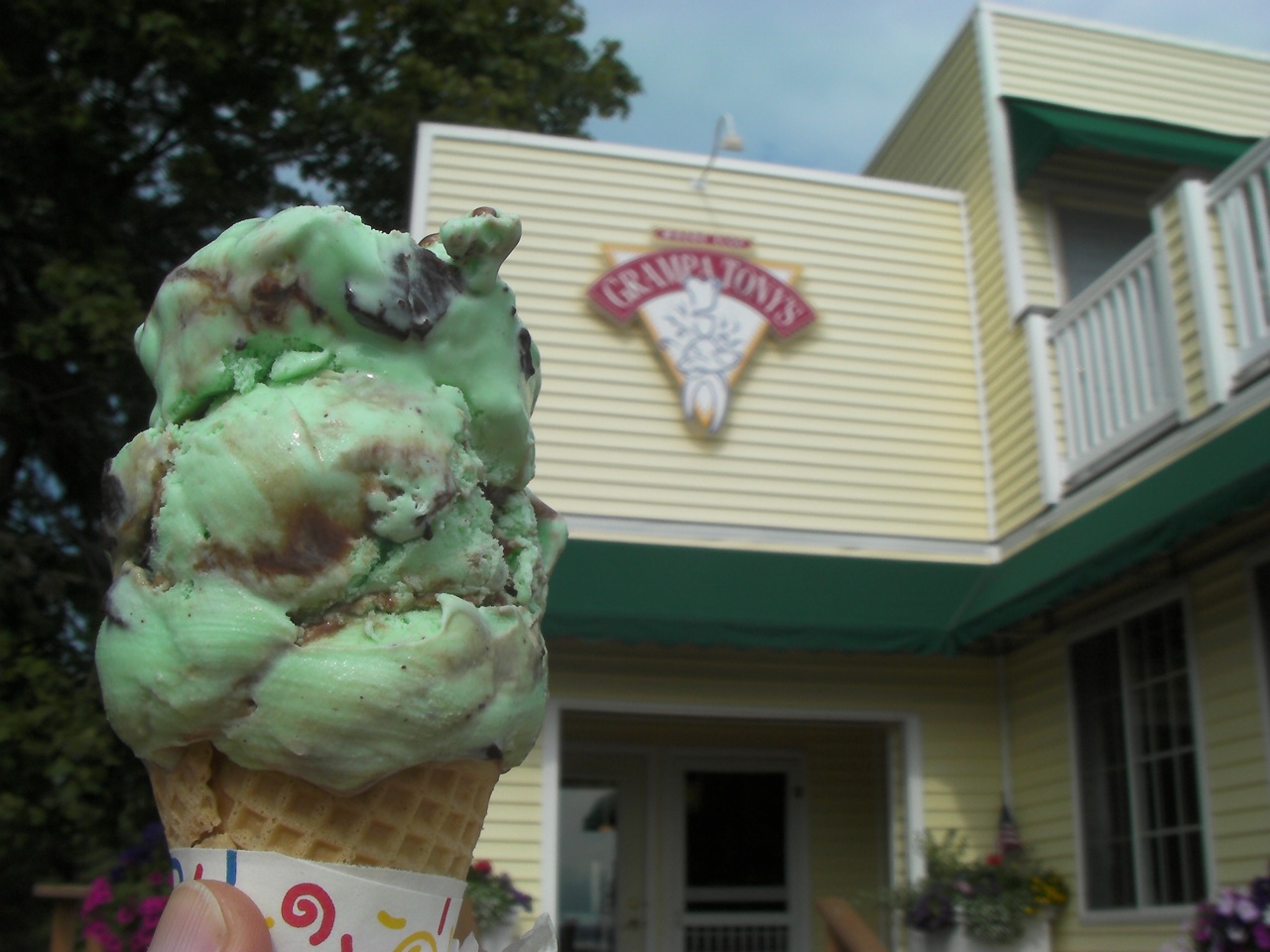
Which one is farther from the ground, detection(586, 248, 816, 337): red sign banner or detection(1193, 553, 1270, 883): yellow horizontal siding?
detection(586, 248, 816, 337): red sign banner

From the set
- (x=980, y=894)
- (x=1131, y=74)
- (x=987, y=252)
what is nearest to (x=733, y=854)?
(x=980, y=894)

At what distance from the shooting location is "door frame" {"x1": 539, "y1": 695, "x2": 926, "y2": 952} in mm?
6996

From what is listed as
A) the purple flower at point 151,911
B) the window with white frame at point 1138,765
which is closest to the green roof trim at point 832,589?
the window with white frame at point 1138,765

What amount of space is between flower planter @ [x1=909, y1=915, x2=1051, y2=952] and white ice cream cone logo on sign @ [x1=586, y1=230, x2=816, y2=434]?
11.4ft

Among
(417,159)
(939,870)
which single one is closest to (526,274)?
(417,159)

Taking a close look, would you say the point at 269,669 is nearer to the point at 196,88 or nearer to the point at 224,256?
the point at 224,256

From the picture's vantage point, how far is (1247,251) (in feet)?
19.6

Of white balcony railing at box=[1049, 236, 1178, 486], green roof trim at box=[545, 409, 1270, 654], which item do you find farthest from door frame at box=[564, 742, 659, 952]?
white balcony railing at box=[1049, 236, 1178, 486]

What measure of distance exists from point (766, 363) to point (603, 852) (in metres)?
4.64

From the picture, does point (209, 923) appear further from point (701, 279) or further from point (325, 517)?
point (701, 279)

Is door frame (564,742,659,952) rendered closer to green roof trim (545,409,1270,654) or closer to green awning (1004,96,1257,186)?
green roof trim (545,409,1270,654)

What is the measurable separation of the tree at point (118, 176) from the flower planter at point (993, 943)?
5.42m

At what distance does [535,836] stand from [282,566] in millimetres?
5836

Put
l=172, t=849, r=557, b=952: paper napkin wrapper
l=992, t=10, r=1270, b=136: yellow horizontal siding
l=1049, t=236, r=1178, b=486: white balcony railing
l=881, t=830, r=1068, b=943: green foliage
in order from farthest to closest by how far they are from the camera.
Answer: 1. l=992, t=10, r=1270, b=136: yellow horizontal siding
2. l=881, t=830, r=1068, b=943: green foliage
3. l=1049, t=236, r=1178, b=486: white balcony railing
4. l=172, t=849, r=557, b=952: paper napkin wrapper
